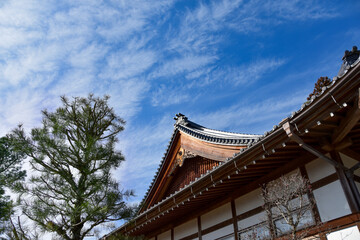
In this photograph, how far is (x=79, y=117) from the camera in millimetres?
9609

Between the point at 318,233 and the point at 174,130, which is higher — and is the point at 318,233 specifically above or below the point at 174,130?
below

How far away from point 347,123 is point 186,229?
6.19 metres

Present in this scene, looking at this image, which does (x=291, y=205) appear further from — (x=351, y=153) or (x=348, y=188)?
(x=351, y=153)

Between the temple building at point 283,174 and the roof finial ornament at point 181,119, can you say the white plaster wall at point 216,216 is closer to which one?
the temple building at point 283,174

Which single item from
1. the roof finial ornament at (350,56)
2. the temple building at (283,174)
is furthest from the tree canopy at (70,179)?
the roof finial ornament at (350,56)

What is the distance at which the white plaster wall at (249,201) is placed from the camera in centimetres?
725

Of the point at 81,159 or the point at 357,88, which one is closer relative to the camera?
the point at 357,88

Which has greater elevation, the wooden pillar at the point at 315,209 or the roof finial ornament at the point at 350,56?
the roof finial ornament at the point at 350,56

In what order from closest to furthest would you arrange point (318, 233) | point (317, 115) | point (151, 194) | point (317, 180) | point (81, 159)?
1. point (317, 115)
2. point (318, 233)
3. point (317, 180)
4. point (81, 159)
5. point (151, 194)

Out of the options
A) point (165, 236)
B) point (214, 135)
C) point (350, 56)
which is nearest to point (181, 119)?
point (214, 135)

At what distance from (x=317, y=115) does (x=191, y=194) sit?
4.16 metres

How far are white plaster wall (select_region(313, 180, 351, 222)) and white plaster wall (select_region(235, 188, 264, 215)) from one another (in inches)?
60.4

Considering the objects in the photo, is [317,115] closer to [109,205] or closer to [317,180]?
[317,180]

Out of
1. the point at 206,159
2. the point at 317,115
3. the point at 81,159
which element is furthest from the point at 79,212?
the point at 317,115
